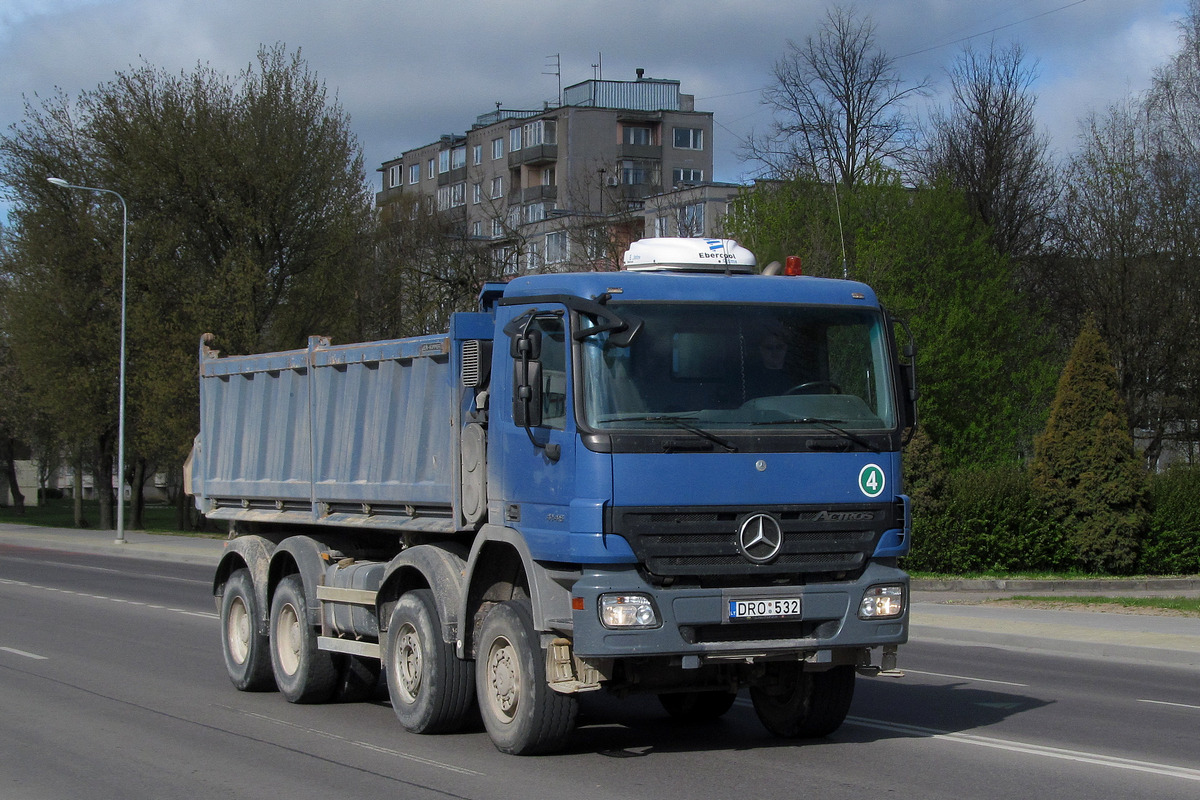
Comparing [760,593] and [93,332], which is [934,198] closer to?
[93,332]

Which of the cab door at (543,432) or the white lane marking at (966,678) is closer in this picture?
the cab door at (543,432)

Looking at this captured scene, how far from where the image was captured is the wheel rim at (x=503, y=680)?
336 inches

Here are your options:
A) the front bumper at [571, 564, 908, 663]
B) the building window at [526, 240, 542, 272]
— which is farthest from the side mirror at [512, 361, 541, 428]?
the building window at [526, 240, 542, 272]


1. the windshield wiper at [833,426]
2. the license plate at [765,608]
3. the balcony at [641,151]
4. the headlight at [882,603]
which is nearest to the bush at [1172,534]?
the headlight at [882,603]

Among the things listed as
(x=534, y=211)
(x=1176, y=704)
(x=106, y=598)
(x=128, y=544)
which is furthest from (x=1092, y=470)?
(x=534, y=211)

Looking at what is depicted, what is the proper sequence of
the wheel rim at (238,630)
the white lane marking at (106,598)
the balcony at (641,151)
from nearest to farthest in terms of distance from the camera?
the wheel rim at (238,630), the white lane marking at (106,598), the balcony at (641,151)

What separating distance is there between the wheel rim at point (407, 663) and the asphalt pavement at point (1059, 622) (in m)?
8.90

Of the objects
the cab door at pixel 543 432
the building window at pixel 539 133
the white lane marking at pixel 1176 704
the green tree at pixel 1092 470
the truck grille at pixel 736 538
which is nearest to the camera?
the truck grille at pixel 736 538

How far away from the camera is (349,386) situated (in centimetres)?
1104

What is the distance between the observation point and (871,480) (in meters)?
8.47

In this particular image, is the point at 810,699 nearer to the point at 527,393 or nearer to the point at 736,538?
the point at 736,538

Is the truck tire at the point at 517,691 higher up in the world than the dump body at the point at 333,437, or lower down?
lower down

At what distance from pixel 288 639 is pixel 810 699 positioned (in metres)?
4.66

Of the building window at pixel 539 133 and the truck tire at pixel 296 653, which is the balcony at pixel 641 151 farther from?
the truck tire at pixel 296 653
